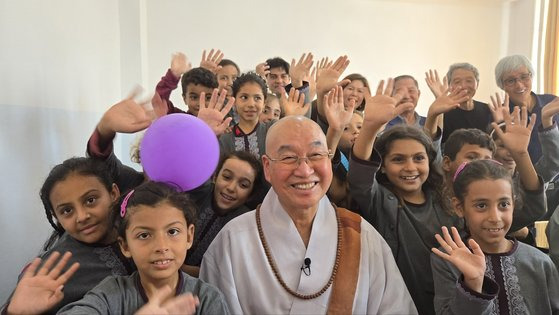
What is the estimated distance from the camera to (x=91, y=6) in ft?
9.95

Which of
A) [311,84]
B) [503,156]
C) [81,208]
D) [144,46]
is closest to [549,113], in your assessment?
[503,156]

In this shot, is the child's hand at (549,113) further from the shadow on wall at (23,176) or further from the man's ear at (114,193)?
the shadow on wall at (23,176)

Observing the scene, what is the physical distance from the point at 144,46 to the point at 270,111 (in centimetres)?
204

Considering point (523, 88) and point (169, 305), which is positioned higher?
point (523, 88)

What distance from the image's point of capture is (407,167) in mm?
1940

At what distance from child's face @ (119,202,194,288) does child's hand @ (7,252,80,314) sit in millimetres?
208

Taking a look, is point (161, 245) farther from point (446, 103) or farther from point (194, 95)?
point (446, 103)

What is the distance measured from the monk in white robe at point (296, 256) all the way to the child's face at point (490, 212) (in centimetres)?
36

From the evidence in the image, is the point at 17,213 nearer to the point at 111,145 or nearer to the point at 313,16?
the point at 111,145

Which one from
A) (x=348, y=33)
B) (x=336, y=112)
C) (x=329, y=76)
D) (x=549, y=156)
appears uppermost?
(x=348, y=33)

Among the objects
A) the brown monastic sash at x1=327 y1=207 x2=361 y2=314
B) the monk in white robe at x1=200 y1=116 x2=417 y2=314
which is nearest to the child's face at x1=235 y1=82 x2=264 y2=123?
the monk in white robe at x1=200 y1=116 x2=417 y2=314

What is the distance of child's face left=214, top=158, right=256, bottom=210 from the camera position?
78.7 inches

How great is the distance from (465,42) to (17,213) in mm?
5905

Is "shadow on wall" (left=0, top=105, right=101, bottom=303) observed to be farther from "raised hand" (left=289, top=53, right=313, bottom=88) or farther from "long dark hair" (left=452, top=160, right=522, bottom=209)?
"long dark hair" (left=452, top=160, right=522, bottom=209)
